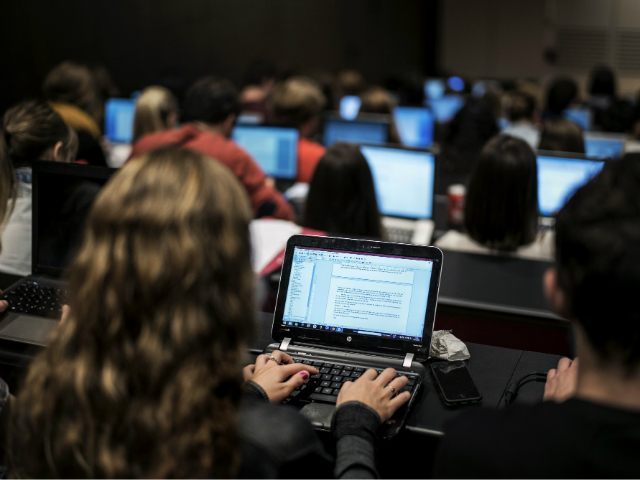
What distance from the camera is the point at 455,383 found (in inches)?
61.7

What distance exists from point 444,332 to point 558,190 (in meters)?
1.87

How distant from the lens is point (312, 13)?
1002 centimetres

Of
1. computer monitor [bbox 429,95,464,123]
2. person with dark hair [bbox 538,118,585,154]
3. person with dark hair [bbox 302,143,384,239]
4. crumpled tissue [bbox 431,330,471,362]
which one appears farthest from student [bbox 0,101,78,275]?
computer monitor [bbox 429,95,464,123]

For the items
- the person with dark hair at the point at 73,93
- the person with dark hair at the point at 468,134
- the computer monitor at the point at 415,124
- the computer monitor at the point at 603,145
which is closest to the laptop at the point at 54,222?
the person with dark hair at the point at 73,93

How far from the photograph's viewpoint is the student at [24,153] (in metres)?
2.30

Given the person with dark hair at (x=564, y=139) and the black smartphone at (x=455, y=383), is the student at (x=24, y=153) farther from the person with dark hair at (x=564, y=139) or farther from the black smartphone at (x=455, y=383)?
the person with dark hair at (x=564, y=139)

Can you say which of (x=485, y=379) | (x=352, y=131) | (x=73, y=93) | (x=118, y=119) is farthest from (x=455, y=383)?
(x=118, y=119)

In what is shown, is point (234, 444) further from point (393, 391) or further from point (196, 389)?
point (393, 391)

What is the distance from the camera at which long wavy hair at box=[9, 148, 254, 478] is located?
3.19ft

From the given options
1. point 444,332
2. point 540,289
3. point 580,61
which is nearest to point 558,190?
point 540,289

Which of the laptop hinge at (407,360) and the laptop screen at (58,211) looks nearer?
the laptop hinge at (407,360)

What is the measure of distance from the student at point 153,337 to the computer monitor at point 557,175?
100 inches

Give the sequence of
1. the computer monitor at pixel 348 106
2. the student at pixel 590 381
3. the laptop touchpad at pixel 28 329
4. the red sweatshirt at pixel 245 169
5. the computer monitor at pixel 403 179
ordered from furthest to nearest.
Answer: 1. the computer monitor at pixel 348 106
2. the red sweatshirt at pixel 245 169
3. the computer monitor at pixel 403 179
4. the laptop touchpad at pixel 28 329
5. the student at pixel 590 381

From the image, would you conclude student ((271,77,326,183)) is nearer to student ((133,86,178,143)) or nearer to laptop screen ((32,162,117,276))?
student ((133,86,178,143))
